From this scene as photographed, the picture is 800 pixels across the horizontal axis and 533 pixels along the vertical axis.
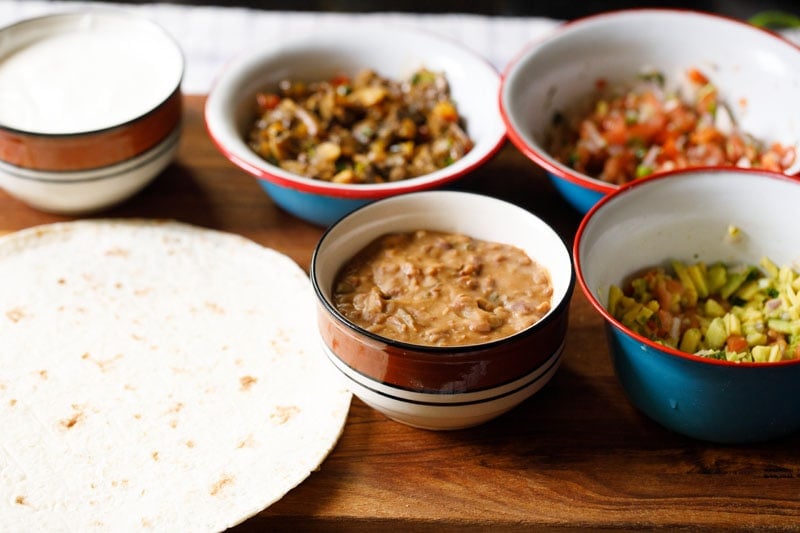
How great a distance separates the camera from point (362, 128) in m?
3.05

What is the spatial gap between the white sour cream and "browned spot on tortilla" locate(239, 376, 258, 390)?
902 millimetres

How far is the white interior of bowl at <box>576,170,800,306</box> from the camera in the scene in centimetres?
244

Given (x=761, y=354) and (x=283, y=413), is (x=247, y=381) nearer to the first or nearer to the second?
(x=283, y=413)

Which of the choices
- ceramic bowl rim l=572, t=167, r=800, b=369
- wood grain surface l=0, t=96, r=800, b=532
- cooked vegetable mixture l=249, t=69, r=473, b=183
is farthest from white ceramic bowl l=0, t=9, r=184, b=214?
ceramic bowl rim l=572, t=167, r=800, b=369

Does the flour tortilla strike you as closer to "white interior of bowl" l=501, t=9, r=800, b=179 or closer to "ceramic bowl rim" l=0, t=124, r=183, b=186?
"ceramic bowl rim" l=0, t=124, r=183, b=186

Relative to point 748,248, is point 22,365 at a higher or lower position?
lower

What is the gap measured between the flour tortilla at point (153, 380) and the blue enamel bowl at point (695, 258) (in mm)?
710

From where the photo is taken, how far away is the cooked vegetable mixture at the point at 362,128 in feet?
9.53

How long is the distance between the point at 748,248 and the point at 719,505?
2.39 ft

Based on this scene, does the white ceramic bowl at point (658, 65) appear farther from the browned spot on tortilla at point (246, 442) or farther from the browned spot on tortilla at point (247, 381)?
the browned spot on tortilla at point (246, 442)

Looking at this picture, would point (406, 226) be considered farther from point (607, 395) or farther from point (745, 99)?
point (745, 99)

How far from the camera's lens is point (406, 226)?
8.19 feet

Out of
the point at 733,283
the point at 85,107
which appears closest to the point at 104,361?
the point at 85,107

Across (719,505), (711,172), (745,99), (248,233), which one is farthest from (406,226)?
(745,99)
